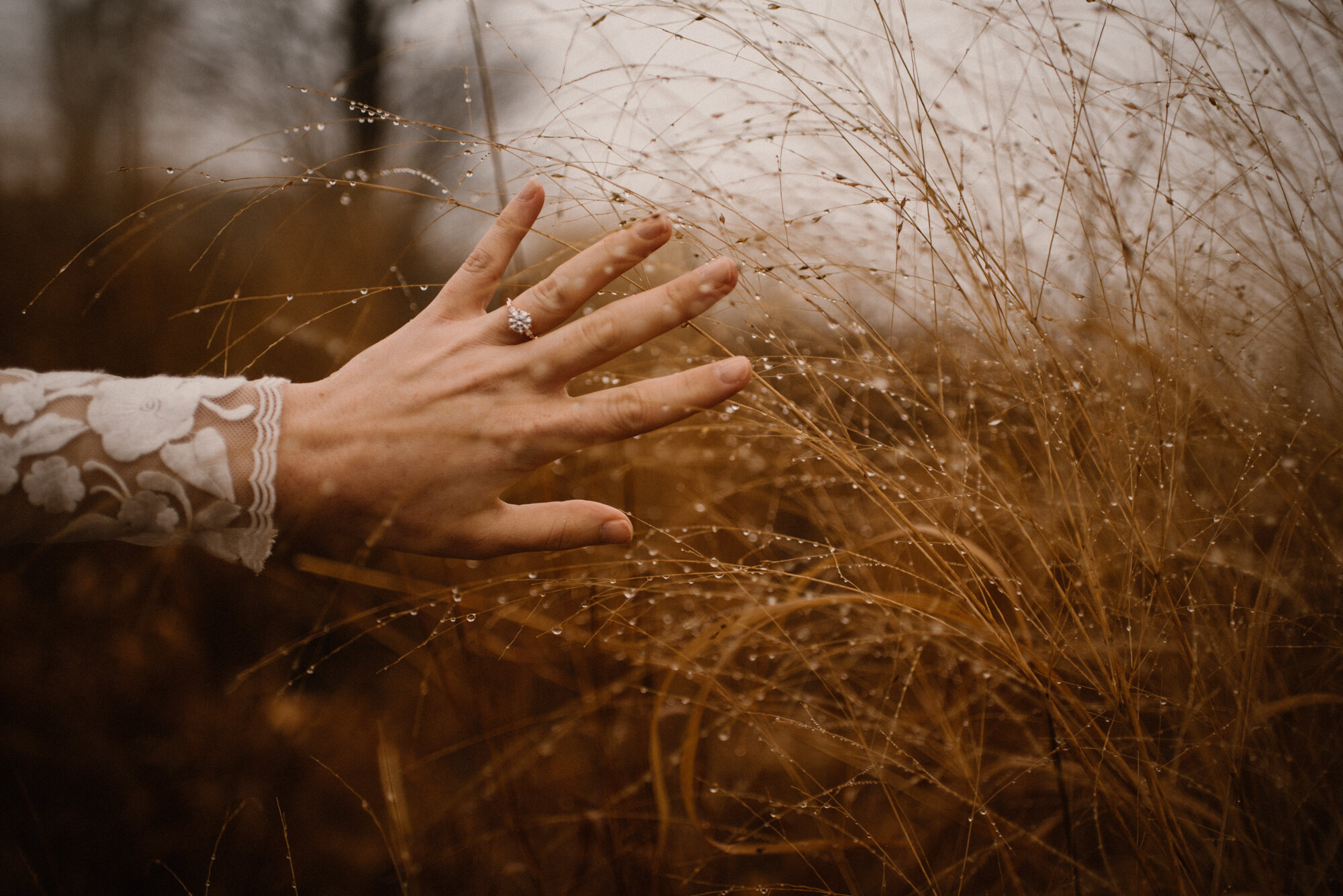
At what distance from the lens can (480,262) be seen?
651mm

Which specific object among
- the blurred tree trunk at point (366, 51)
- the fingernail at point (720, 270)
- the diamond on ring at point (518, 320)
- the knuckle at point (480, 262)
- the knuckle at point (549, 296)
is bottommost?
the diamond on ring at point (518, 320)

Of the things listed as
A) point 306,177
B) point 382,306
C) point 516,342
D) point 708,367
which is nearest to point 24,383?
point 306,177

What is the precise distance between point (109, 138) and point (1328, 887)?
274cm

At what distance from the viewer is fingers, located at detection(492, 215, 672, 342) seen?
56cm

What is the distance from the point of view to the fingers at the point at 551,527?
599mm

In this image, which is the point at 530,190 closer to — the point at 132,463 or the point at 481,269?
the point at 481,269

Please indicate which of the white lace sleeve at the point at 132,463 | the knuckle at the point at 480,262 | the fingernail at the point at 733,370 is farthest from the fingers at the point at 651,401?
the white lace sleeve at the point at 132,463

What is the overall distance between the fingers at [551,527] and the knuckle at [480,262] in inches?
11.4

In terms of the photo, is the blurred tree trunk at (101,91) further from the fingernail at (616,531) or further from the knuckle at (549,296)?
the fingernail at (616,531)

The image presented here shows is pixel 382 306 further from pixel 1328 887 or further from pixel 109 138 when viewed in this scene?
pixel 1328 887

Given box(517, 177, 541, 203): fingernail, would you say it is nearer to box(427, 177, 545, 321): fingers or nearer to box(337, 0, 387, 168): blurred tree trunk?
box(427, 177, 545, 321): fingers

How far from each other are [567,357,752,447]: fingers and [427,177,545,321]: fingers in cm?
20

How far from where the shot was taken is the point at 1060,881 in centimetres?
70

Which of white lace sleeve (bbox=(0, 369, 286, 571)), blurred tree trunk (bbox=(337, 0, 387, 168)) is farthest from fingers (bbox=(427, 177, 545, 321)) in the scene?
blurred tree trunk (bbox=(337, 0, 387, 168))
